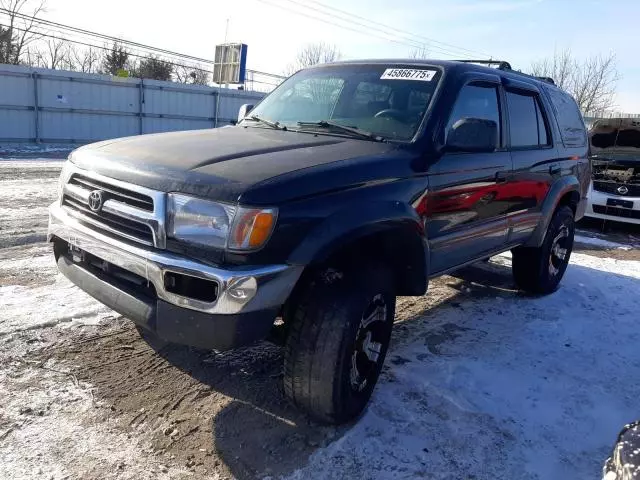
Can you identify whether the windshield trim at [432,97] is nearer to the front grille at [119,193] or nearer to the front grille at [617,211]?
the front grille at [119,193]

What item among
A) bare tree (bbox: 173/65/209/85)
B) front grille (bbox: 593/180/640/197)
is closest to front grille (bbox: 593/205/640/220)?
front grille (bbox: 593/180/640/197)

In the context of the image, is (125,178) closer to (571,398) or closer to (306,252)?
(306,252)

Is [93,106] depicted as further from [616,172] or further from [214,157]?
[214,157]

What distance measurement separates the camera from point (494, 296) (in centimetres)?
545

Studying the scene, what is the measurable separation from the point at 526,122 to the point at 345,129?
6.29 feet

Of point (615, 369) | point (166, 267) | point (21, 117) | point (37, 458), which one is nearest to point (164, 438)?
point (37, 458)

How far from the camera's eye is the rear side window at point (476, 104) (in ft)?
12.1

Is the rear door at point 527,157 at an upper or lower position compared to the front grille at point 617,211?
upper

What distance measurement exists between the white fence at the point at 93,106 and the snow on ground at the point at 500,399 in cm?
1611

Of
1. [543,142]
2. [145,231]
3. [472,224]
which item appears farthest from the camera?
[543,142]

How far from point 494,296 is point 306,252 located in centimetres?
342

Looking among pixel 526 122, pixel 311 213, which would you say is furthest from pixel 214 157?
pixel 526 122

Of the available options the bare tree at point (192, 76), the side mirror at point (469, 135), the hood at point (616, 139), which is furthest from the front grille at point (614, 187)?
the bare tree at point (192, 76)

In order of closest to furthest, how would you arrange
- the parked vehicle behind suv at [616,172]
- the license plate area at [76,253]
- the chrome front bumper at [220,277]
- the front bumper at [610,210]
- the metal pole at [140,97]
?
the chrome front bumper at [220,277] → the license plate area at [76,253] → the front bumper at [610,210] → the parked vehicle behind suv at [616,172] → the metal pole at [140,97]
